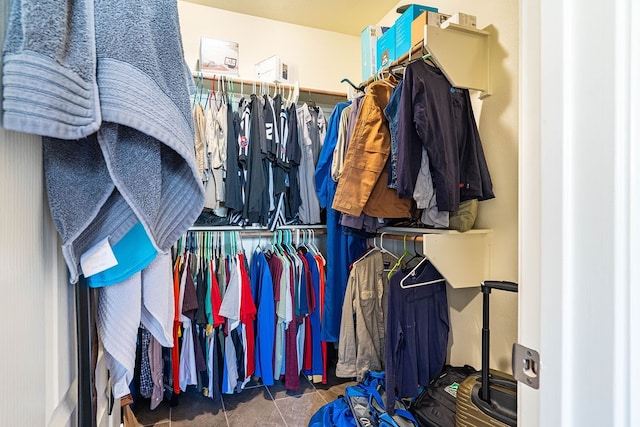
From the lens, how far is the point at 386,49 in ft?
6.17

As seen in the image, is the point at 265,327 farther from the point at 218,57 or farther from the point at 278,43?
the point at 278,43

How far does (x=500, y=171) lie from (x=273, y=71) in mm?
1640

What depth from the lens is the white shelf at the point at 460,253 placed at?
147cm

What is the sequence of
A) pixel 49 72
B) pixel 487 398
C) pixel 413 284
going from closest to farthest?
pixel 49 72 < pixel 487 398 < pixel 413 284

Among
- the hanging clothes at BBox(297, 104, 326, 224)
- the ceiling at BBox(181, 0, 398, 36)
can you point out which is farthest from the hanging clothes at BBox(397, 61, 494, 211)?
the ceiling at BBox(181, 0, 398, 36)

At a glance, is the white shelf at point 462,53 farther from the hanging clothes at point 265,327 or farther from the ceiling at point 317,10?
the hanging clothes at point 265,327

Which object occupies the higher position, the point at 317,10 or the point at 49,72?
the point at 317,10

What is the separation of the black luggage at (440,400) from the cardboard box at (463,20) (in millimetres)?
1669

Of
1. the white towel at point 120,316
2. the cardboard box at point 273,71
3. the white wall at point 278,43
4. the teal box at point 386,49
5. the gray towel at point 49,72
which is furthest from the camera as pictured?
the white wall at point 278,43

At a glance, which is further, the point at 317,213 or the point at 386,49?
the point at 317,213

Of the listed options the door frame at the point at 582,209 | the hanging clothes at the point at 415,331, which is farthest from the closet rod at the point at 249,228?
the door frame at the point at 582,209

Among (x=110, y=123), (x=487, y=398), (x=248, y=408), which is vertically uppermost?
(x=110, y=123)

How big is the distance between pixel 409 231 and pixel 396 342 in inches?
21.7

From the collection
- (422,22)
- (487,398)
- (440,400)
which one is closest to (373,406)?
(440,400)
